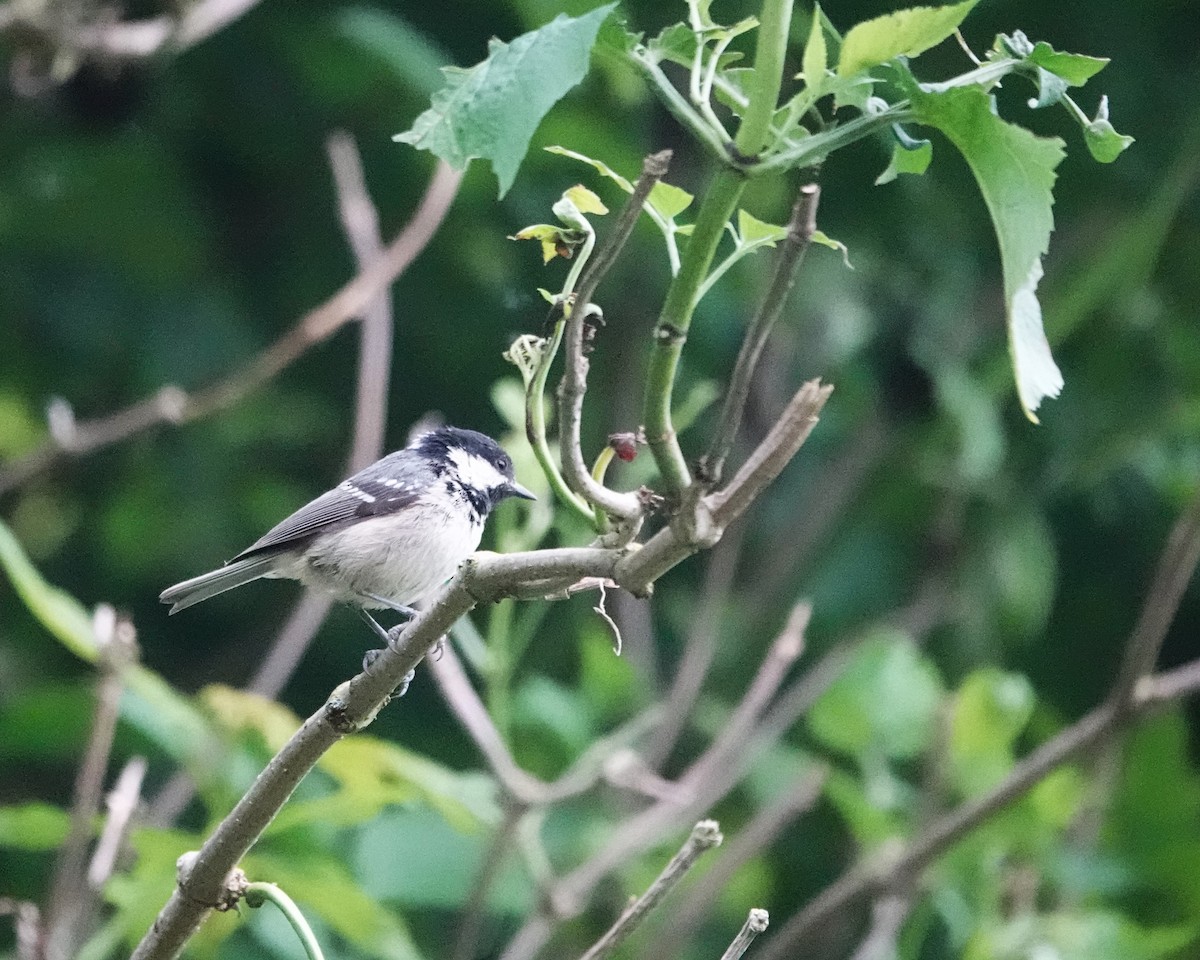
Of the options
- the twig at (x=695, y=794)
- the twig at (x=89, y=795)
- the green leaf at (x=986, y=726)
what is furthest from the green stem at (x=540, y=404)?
the green leaf at (x=986, y=726)

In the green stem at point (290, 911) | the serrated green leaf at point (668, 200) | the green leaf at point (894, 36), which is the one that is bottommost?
the green stem at point (290, 911)

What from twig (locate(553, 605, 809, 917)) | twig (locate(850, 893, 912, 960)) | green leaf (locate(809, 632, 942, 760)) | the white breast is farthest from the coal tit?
twig (locate(850, 893, 912, 960))

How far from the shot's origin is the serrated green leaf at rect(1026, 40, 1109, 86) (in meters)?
1.13

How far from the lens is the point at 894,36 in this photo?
1.07 metres

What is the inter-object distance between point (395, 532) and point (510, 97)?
1657 mm

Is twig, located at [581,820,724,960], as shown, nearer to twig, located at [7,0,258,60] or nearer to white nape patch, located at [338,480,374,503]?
white nape patch, located at [338,480,374,503]

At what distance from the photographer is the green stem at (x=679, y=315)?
1.05 m

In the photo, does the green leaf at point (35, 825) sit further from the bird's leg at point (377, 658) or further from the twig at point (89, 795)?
the bird's leg at point (377, 658)

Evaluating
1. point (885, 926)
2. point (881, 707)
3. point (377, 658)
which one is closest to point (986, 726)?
point (881, 707)

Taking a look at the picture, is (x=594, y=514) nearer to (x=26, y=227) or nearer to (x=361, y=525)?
(x=361, y=525)

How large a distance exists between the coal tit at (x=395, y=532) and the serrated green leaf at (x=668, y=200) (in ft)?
4.52

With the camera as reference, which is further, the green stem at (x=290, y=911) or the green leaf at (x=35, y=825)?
the green leaf at (x=35, y=825)

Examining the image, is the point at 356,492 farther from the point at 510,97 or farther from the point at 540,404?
the point at 510,97

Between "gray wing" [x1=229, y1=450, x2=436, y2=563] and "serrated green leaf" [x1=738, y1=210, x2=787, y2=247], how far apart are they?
5.05 ft
